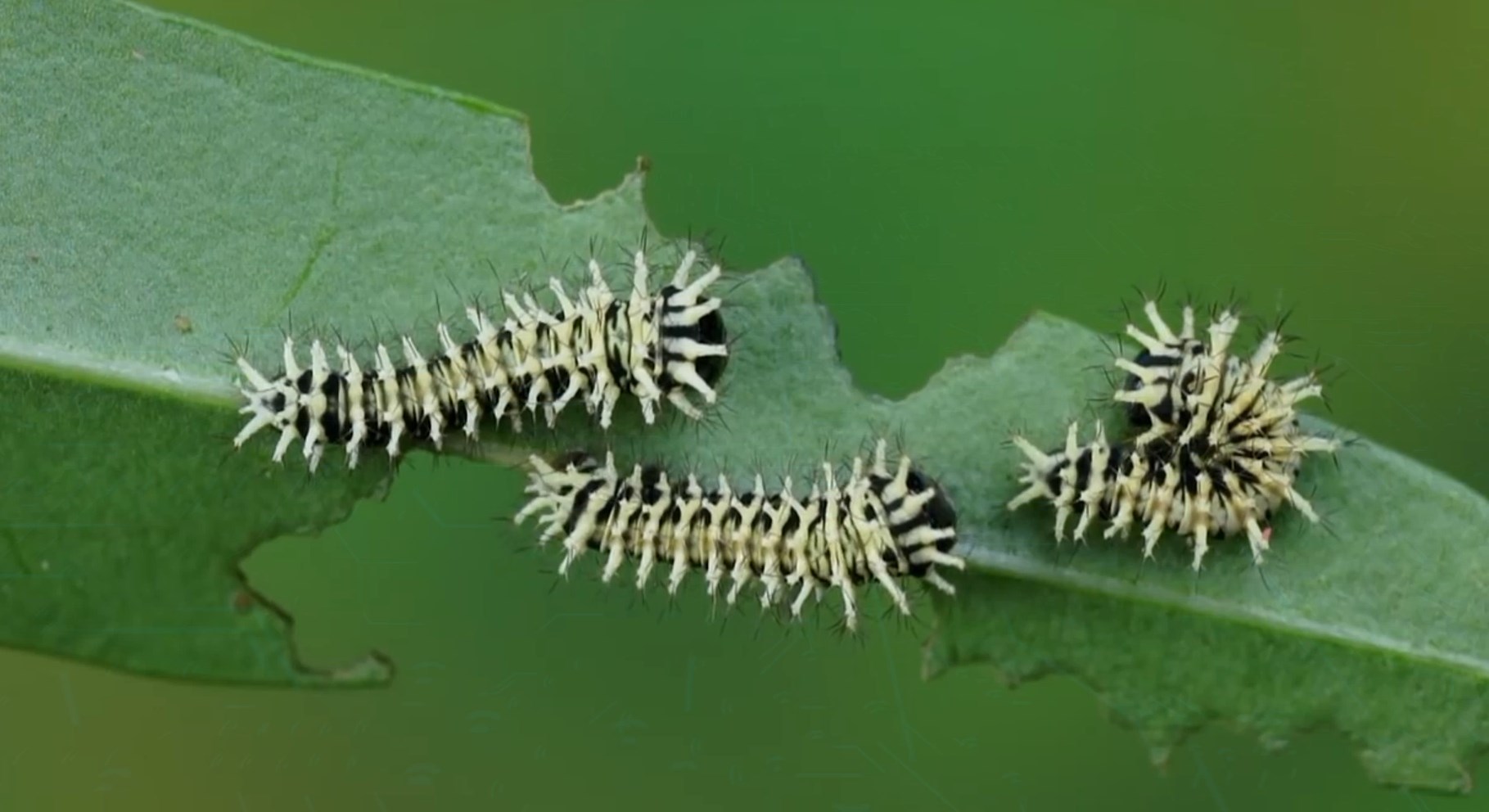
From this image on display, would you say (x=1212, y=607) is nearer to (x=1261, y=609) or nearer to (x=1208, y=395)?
(x=1261, y=609)

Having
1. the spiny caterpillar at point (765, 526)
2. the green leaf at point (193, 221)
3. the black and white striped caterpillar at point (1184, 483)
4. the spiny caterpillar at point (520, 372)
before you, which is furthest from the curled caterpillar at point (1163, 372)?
the green leaf at point (193, 221)

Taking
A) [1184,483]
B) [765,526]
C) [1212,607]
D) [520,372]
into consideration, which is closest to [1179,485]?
[1184,483]

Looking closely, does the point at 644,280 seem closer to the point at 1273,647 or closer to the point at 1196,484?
the point at 1196,484

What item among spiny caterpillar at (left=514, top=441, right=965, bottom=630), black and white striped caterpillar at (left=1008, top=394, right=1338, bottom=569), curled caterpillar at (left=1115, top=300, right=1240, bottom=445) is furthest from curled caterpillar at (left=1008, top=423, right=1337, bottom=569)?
spiny caterpillar at (left=514, top=441, right=965, bottom=630)

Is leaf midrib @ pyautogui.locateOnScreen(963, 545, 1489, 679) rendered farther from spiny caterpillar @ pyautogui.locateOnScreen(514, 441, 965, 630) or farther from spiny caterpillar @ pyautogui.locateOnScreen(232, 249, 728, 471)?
spiny caterpillar @ pyautogui.locateOnScreen(232, 249, 728, 471)

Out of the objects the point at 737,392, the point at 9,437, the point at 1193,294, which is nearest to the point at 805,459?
the point at 737,392
